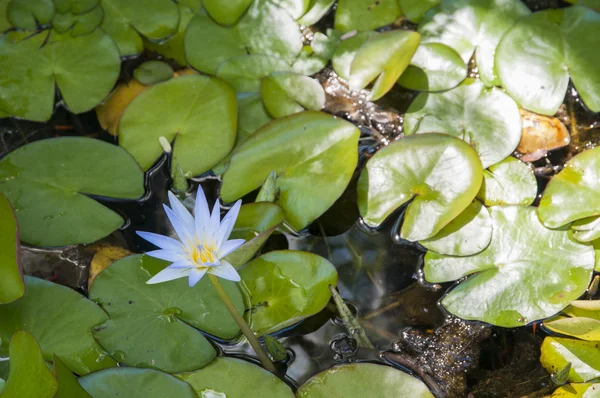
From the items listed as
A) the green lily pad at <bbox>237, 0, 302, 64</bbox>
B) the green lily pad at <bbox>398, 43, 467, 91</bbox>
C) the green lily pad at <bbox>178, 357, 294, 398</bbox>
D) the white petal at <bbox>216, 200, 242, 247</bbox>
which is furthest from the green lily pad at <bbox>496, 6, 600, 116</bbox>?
the green lily pad at <bbox>178, 357, 294, 398</bbox>

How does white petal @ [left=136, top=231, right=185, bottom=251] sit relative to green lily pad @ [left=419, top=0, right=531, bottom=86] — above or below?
below

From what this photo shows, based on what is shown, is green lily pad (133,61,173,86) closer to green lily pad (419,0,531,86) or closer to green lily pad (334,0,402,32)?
green lily pad (334,0,402,32)

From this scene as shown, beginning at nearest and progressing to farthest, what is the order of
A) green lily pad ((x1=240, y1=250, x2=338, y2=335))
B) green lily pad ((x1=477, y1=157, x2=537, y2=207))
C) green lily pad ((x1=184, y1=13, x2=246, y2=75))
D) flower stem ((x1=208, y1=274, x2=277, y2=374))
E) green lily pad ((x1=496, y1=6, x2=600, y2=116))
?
flower stem ((x1=208, y1=274, x2=277, y2=374)), green lily pad ((x1=240, y1=250, x2=338, y2=335)), green lily pad ((x1=477, y1=157, x2=537, y2=207)), green lily pad ((x1=496, y1=6, x2=600, y2=116)), green lily pad ((x1=184, y1=13, x2=246, y2=75))

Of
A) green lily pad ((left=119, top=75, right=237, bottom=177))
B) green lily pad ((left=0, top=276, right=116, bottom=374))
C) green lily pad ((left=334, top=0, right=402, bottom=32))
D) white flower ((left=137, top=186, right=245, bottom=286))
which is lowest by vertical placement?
green lily pad ((left=0, top=276, right=116, bottom=374))

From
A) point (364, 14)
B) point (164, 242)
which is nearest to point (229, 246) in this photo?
point (164, 242)

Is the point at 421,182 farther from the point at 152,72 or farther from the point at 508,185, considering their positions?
the point at 152,72

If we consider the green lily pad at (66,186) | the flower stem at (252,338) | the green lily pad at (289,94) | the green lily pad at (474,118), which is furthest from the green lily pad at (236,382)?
the green lily pad at (474,118)

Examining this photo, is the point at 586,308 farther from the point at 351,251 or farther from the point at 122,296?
the point at 122,296

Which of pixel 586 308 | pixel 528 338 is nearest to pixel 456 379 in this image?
pixel 528 338
